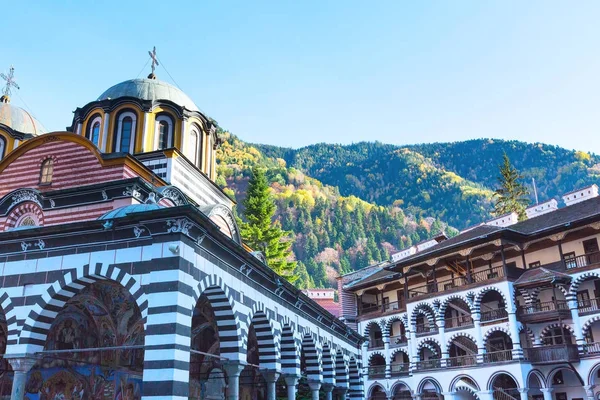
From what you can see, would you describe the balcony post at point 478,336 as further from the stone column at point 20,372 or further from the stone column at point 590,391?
the stone column at point 20,372

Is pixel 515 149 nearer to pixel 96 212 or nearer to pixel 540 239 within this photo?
pixel 540 239

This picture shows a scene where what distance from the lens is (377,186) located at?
159500 millimetres

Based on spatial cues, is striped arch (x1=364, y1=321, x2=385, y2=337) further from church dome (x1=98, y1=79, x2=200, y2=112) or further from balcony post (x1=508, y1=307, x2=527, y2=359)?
church dome (x1=98, y1=79, x2=200, y2=112)

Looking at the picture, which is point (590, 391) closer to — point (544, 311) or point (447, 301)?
point (544, 311)

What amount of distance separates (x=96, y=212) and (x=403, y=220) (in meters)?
113

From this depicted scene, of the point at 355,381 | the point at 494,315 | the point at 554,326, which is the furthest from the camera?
the point at 494,315

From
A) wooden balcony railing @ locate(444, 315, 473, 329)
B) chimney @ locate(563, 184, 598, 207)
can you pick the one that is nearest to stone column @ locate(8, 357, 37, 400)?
wooden balcony railing @ locate(444, 315, 473, 329)

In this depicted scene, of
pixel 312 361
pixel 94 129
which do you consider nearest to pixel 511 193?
pixel 312 361

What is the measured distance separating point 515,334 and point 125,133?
21345mm

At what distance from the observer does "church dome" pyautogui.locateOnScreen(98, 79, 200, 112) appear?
2184 cm

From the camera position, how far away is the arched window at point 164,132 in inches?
843

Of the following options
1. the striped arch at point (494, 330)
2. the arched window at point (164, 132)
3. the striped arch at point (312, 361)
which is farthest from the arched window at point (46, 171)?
the striped arch at point (494, 330)

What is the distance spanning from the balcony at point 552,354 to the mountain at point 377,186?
2151 inches

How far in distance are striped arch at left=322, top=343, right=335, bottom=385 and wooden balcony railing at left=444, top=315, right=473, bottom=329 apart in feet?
39.3
